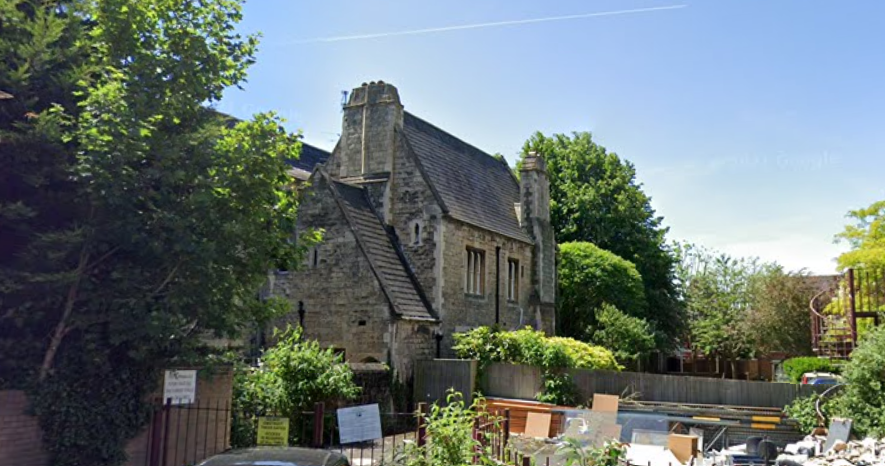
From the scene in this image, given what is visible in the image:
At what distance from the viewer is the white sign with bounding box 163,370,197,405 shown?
1146cm

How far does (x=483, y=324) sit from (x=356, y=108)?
9.17 meters

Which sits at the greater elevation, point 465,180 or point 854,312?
point 465,180

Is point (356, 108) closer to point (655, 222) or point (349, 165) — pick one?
point (349, 165)

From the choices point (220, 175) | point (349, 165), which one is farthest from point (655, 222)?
point (220, 175)

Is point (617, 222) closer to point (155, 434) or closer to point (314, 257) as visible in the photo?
point (314, 257)

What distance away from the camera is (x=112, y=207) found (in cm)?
1037

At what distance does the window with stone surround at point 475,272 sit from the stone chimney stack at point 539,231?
428cm

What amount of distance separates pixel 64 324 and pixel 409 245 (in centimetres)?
1461

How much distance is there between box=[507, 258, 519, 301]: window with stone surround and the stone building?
0.14 ft

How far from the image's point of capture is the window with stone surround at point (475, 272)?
85.7 ft

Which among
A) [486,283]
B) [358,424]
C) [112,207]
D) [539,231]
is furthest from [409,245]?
[112,207]

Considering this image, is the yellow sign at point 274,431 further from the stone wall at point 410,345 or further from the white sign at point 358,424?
the stone wall at point 410,345

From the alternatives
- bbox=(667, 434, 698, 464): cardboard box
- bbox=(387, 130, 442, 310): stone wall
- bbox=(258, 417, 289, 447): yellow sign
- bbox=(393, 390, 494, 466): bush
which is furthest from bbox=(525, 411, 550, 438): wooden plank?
bbox=(393, 390, 494, 466): bush

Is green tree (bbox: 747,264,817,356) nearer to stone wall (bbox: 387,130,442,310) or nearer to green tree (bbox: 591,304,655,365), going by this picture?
green tree (bbox: 591,304,655,365)
